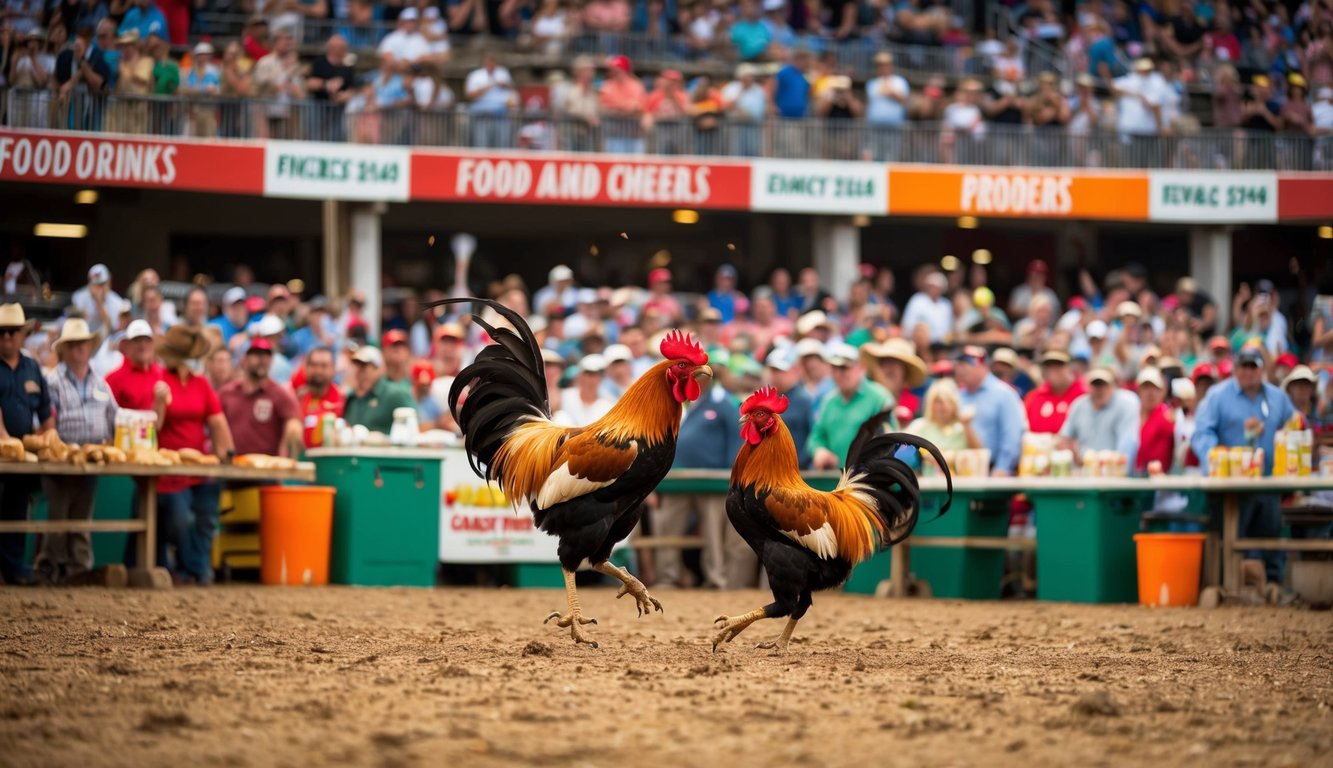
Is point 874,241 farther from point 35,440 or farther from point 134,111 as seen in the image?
point 35,440

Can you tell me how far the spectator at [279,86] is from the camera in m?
24.5

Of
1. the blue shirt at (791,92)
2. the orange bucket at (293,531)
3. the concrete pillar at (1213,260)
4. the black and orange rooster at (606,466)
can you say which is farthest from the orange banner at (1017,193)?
the black and orange rooster at (606,466)

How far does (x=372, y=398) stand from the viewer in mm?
16734

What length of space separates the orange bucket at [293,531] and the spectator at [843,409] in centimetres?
471

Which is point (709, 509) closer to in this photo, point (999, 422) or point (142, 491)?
point (999, 422)

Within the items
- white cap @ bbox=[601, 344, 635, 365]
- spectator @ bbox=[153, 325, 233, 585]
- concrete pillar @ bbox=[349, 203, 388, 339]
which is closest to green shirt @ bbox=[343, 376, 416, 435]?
spectator @ bbox=[153, 325, 233, 585]

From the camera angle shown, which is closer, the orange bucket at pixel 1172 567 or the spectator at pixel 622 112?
the orange bucket at pixel 1172 567

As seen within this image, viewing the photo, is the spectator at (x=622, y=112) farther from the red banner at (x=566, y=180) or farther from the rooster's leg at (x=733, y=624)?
the rooster's leg at (x=733, y=624)

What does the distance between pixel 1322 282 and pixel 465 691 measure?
2669 cm

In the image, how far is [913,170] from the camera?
27297 millimetres

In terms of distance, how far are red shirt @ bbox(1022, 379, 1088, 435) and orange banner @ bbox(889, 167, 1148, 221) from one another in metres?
9.67

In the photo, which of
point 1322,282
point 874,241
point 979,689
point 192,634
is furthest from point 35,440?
point 1322,282

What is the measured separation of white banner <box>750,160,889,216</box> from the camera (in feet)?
88.4

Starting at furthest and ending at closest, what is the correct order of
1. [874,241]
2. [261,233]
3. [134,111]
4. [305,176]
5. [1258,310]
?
1. [874,241]
2. [261,233]
3. [305,176]
4. [134,111]
5. [1258,310]
